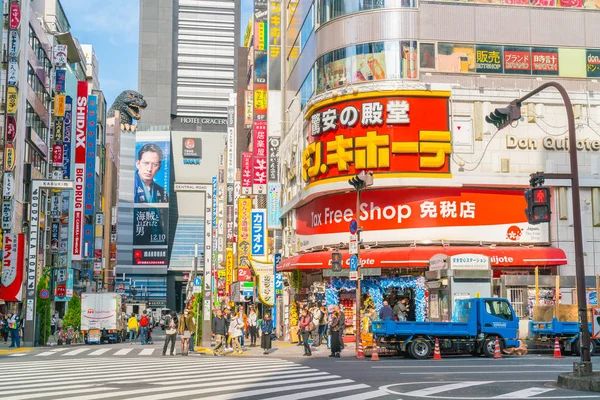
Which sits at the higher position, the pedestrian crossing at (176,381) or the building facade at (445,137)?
the building facade at (445,137)

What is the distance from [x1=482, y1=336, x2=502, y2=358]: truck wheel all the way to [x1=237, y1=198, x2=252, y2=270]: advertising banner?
29.4 m

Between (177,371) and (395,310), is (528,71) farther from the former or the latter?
(177,371)

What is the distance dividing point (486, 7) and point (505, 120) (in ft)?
77.1

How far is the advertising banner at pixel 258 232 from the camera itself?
5441 centimetres

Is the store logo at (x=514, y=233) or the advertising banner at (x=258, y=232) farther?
the advertising banner at (x=258, y=232)

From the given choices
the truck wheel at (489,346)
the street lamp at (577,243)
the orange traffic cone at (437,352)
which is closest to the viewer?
the street lamp at (577,243)

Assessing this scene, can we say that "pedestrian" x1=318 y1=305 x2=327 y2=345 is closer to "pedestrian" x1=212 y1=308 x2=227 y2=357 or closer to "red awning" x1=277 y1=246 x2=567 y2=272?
"red awning" x1=277 y1=246 x2=567 y2=272

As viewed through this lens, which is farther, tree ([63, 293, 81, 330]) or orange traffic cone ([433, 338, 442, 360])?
tree ([63, 293, 81, 330])

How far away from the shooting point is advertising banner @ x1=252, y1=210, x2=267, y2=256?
178 ft

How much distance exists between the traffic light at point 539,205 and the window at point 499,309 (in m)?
10.4

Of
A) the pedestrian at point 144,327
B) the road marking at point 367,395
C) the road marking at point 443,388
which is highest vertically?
the road marking at point 367,395

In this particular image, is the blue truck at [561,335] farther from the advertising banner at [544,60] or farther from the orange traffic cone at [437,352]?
the advertising banner at [544,60]

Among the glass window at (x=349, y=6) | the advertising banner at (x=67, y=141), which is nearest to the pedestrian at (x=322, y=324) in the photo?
the glass window at (x=349, y=6)

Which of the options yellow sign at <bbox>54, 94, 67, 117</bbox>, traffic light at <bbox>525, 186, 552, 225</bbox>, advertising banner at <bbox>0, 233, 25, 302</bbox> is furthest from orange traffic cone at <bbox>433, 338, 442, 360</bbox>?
yellow sign at <bbox>54, 94, 67, 117</bbox>
